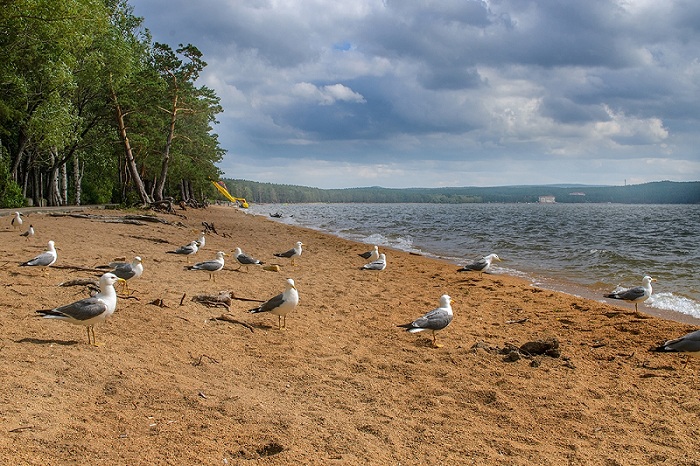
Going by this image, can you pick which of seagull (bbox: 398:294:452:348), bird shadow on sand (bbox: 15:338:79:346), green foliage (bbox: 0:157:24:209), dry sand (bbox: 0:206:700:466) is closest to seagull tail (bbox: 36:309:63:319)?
dry sand (bbox: 0:206:700:466)

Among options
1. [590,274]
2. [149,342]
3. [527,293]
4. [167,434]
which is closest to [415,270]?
[527,293]

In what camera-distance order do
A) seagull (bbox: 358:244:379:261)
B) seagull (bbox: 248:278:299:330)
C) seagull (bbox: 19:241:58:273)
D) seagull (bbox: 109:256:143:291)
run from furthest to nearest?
seagull (bbox: 358:244:379:261)
seagull (bbox: 19:241:58:273)
seagull (bbox: 109:256:143:291)
seagull (bbox: 248:278:299:330)

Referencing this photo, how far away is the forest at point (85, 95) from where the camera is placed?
67.0 feet

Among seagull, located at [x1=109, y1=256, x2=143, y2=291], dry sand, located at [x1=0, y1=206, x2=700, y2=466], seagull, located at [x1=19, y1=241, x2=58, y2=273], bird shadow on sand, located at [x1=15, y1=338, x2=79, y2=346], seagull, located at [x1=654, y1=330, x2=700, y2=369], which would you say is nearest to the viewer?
dry sand, located at [x1=0, y1=206, x2=700, y2=466]

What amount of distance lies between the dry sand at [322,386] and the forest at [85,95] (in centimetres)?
1456

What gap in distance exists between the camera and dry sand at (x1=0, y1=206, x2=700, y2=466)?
13.8ft

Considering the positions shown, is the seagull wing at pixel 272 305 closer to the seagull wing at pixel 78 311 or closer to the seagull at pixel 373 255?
the seagull wing at pixel 78 311

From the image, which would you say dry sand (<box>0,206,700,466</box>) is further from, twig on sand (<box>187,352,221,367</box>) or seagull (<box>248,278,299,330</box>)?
seagull (<box>248,278,299,330</box>)

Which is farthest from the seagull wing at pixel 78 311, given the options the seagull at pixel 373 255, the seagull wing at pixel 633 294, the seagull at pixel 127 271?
A: the seagull at pixel 373 255

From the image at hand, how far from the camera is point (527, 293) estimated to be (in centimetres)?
1344

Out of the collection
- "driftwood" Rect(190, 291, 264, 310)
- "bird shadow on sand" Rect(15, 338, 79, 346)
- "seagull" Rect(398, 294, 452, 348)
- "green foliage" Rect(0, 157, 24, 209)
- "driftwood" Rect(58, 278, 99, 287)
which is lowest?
"seagull" Rect(398, 294, 452, 348)

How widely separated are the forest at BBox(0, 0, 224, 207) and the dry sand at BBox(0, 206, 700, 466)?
47.8ft

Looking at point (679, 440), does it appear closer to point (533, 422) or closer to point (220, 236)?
point (533, 422)

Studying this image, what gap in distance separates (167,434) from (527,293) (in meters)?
11.3
